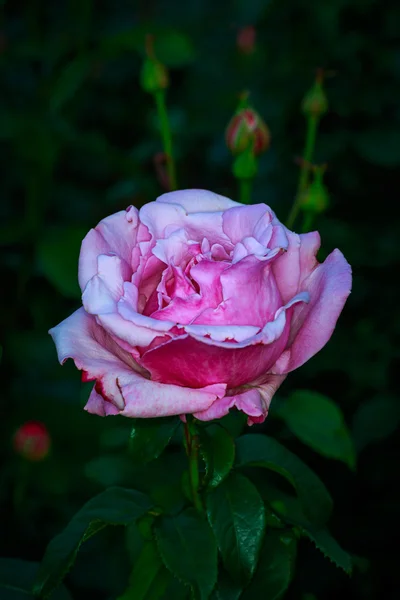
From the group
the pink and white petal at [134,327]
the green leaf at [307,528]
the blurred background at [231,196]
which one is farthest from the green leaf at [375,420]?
the pink and white petal at [134,327]

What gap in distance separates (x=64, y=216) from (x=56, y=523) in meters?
0.79

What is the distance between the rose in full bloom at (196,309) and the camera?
2.25 feet

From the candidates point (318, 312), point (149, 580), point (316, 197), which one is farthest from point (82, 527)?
point (316, 197)

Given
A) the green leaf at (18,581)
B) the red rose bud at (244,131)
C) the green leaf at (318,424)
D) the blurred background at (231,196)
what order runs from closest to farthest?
the green leaf at (18,581), the green leaf at (318,424), the red rose bud at (244,131), the blurred background at (231,196)

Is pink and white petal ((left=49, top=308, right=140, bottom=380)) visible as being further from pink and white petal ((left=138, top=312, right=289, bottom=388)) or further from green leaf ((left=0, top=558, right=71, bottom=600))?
green leaf ((left=0, top=558, right=71, bottom=600))

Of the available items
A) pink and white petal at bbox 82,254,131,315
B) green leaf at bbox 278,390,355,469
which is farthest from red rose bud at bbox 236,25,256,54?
pink and white petal at bbox 82,254,131,315

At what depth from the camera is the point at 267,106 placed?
1.74 metres

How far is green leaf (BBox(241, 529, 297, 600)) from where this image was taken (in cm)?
81

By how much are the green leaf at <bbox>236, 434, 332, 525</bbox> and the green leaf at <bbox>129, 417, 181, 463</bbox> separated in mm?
126

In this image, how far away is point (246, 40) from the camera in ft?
6.73

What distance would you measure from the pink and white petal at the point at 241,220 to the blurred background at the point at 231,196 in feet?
1.15

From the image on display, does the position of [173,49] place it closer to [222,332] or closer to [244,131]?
[244,131]

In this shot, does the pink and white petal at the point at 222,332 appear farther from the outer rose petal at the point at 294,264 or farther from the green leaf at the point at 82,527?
the green leaf at the point at 82,527

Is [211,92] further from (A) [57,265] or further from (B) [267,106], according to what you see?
(A) [57,265]
